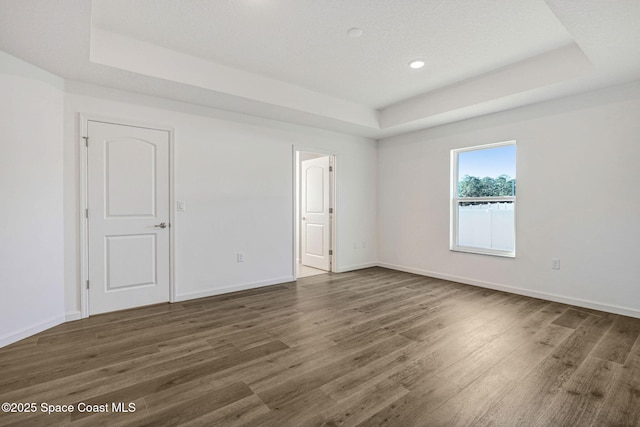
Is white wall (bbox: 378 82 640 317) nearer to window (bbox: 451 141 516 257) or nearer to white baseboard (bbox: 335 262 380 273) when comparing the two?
window (bbox: 451 141 516 257)

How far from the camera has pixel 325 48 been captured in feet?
10.4

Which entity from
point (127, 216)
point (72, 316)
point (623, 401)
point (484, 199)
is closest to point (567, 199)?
point (484, 199)

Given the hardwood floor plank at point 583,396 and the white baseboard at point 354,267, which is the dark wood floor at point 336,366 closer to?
the hardwood floor plank at point 583,396

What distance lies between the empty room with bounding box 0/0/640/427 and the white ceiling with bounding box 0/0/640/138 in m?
0.02

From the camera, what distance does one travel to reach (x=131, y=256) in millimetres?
3592

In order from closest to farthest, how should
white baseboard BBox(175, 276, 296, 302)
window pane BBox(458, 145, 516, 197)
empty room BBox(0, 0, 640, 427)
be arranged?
1. empty room BBox(0, 0, 640, 427)
2. white baseboard BBox(175, 276, 296, 302)
3. window pane BBox(458, 145, 516, 197)

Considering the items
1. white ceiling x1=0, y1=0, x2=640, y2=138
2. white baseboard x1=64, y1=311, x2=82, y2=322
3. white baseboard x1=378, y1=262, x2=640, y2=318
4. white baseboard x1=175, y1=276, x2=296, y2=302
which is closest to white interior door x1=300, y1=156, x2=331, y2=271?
white baseboard x1=175, y1=276, x2=296, y2=302

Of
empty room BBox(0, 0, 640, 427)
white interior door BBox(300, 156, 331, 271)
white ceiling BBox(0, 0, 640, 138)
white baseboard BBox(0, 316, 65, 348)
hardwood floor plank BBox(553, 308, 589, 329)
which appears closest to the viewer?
empty room BBox(0, 0, 640, 427)

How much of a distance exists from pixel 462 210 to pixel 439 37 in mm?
2769

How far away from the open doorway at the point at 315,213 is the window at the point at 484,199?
6.70ft

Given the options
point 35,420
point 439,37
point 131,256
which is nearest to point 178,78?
point 131,256

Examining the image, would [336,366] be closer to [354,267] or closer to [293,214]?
[293,214]

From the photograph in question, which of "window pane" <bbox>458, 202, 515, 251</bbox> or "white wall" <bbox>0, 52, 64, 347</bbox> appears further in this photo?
"window pane" <bbox>458, 202, 515, 251</bbox>

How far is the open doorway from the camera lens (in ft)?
18.5
